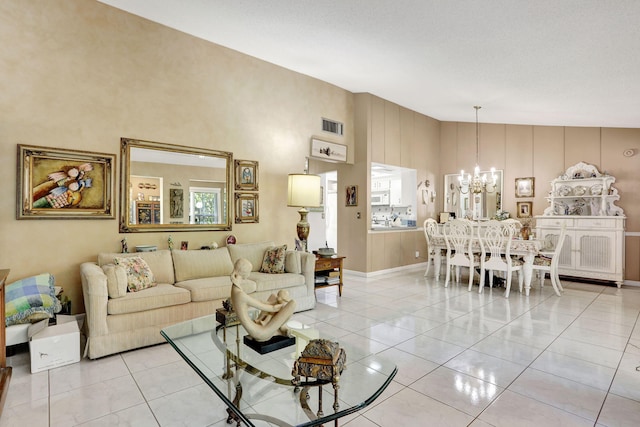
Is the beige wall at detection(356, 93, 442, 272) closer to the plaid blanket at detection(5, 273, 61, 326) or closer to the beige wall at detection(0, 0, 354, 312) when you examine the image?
the beige wall at detection(0, 0, 354, 312)

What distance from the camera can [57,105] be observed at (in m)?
3.31

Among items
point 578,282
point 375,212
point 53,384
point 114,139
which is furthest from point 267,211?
point 578,282

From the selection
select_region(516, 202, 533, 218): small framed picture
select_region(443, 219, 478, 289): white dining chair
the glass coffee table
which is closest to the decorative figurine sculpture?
the glass coffee table

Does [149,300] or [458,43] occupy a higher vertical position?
[458,43]

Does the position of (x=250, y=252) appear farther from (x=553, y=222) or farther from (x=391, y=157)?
(x=553, y=222)

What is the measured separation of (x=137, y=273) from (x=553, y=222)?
6577 millimetres

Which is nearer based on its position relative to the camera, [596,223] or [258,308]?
[258,308]

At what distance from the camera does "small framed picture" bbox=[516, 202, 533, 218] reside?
6.64 metres

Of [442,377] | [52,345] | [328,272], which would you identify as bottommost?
[442,377]

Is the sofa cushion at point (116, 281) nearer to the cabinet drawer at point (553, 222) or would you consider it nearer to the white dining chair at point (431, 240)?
the white dining chair at point (431, 240)

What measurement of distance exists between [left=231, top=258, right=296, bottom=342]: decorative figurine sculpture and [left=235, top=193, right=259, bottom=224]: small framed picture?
2856mm

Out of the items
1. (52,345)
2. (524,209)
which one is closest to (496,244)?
(524,209)

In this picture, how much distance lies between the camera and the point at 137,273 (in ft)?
10.4

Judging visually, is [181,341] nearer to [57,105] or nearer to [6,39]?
[57,105]
